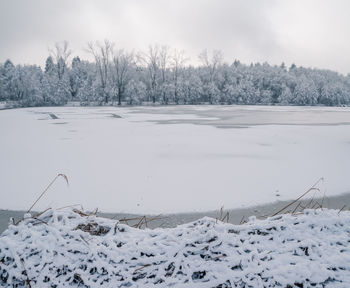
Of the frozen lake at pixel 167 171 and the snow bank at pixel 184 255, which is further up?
the snow bank at pixel 184 255

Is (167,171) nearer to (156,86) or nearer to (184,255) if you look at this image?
(184,255)

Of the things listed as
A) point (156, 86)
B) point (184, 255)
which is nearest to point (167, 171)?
point (184, 255)

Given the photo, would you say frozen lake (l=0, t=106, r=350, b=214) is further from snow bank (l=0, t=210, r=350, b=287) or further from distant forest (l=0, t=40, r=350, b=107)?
distant forest (l=0, t=40, r=350, b=107)

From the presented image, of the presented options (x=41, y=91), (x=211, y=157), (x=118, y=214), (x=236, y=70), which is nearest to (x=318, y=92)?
(x=236, y=70)

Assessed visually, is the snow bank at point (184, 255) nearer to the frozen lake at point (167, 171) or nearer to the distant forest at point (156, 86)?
the frozen lake at point (167, 171)

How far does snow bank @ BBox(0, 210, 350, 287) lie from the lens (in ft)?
3.64

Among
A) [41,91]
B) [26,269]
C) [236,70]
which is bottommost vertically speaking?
[26,269]

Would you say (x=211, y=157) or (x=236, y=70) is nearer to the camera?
(x=211, y=157)

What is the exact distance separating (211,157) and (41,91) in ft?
193

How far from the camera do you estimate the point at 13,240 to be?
126 cm

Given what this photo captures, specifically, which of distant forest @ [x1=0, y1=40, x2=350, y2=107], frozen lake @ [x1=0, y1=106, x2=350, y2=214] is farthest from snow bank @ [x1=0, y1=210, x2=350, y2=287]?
distant forest @ [x1=0, y1=40, x2=350, y2=107]

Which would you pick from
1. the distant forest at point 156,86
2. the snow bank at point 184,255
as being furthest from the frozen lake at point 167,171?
the distant forest at point 156,86

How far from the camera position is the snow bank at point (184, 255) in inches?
43.6

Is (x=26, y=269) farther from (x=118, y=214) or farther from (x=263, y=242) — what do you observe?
(x=118, y=214)
